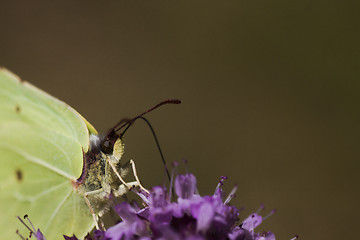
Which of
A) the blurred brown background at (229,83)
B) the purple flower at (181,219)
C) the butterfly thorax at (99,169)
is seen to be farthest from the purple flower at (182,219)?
the blurred brown background at (229,83)

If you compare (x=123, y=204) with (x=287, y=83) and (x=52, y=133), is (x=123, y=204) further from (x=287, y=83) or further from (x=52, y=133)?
(x=287, y=83)

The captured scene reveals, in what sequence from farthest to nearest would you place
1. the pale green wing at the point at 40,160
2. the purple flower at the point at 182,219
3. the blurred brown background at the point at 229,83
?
the blurred brown background at the point at 229,83 → the pale green wing at the point at 40,160 → the purple flower at the point at 182,219

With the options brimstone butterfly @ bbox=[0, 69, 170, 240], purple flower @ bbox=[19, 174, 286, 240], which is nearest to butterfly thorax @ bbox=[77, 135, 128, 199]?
brimstone butterfly @ bbox=[0, 69, 170, 240]

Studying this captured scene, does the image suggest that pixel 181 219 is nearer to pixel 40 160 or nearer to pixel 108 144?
pixel 108 144

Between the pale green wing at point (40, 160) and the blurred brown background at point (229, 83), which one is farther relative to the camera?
the blurred brown background at point (229, 83)

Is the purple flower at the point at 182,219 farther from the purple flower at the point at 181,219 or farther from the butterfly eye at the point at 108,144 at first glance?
the butterfly eye at the point at 108,144

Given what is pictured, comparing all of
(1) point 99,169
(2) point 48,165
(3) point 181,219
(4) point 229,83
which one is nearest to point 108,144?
(1) point 99,169
